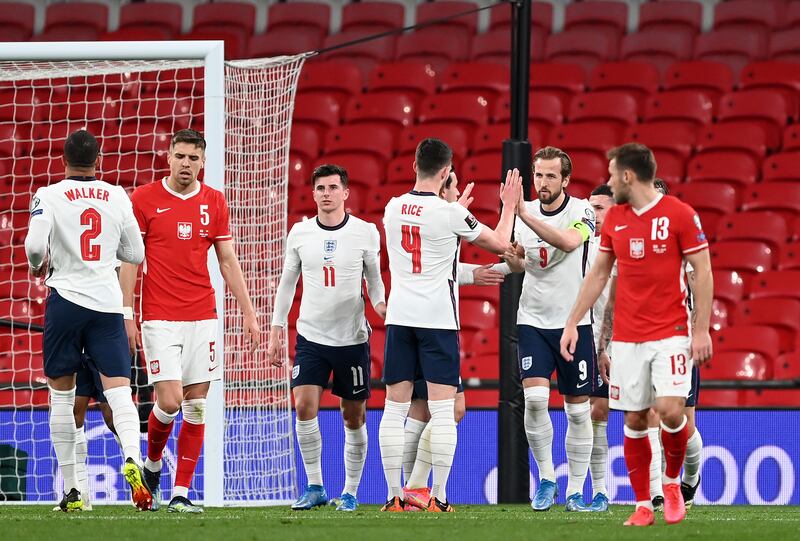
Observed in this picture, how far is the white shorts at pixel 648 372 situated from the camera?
6344mm

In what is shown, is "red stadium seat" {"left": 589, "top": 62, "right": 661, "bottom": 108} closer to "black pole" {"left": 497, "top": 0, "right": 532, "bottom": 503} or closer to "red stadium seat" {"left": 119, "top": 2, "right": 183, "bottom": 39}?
"red stadium seat" {"left": 119, "top": 2, "right": 183, "bottom": 39}

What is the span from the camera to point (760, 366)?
36.8ft

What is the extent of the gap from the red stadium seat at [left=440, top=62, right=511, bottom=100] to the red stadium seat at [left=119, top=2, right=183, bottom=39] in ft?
11.8

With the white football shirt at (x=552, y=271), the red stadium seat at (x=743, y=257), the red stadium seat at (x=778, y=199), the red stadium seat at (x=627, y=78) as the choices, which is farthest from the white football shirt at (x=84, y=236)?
the red stadium seat at (x=627, y=78)

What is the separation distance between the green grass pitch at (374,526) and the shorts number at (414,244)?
1360 millimetres

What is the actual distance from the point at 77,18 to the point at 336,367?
10556mm

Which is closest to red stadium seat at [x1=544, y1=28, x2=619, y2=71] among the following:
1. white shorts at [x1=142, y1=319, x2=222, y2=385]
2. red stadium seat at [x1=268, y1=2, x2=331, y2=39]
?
red stadium seat at [x1=268, y1=2, x2=331, y2=39]

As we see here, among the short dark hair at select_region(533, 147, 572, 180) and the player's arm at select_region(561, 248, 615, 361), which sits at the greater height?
the short dark hair at select_region(533, 147, 572, 180)

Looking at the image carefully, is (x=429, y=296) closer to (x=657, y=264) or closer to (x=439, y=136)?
(x=657, y=264)

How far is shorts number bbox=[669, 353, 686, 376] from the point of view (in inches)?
250

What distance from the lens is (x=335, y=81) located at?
1595 cm

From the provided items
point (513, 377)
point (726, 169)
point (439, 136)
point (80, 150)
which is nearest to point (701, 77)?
point (726, 169)

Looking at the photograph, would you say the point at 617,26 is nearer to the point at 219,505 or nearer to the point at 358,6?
the point at 358,6

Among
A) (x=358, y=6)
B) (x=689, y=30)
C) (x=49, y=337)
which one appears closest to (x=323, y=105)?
(x=358, y=6)
